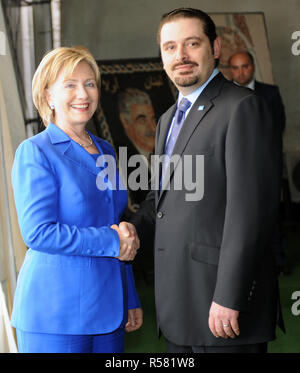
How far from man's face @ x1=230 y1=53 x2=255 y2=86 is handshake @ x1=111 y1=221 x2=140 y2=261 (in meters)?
4.29

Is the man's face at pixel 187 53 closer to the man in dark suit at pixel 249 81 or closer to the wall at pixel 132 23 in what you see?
the man in dark suit at pixel 249 81

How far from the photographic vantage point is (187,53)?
2.07 m

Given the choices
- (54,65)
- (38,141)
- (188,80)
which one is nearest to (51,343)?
(38,141)

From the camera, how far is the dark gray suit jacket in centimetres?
181

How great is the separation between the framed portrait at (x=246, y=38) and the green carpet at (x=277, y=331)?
118 inches

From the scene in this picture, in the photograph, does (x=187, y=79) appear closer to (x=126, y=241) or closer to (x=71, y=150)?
(x=71, y=150)

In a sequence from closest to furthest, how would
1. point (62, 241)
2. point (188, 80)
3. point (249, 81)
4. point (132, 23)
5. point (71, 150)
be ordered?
point (62, 241), point (71, 150), point (188, 80), point (249, 81), point (132, 23)

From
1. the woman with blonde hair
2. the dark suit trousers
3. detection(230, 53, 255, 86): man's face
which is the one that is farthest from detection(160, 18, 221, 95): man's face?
detection(230, 53, 255, 86): man's face

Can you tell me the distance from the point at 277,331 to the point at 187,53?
2.75 m

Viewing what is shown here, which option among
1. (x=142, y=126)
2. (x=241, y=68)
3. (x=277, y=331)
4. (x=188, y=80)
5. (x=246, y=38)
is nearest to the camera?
(x=188, y=80)

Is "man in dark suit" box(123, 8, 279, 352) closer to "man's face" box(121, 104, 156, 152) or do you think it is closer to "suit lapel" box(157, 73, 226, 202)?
"suit lapel" box(157, 73, 226, 202)

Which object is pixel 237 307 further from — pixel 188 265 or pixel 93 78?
pixel 93 78

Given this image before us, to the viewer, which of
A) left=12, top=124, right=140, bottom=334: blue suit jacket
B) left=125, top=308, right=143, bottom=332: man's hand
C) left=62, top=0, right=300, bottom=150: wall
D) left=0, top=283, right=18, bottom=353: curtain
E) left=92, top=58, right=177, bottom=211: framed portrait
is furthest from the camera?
left=62, top=0, right=300, bottom=150: wall
